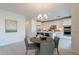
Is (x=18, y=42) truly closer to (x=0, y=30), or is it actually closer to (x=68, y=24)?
(x=0, y=30)

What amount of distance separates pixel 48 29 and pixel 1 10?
259 centimetres

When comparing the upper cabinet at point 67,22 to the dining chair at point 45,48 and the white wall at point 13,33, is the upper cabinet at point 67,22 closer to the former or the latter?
the dining chair at point 45,48

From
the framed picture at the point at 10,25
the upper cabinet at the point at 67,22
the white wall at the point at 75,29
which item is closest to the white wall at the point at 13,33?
the framed picture at the point at 10,25

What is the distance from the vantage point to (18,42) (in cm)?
570

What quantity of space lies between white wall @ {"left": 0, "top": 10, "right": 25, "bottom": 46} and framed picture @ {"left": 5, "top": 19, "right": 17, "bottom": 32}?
0.18 m

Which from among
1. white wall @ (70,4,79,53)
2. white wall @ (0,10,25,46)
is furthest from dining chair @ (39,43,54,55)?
white wall @ (0,10,25,46)

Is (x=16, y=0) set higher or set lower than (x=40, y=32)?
higher

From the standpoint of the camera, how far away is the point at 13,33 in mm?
5820

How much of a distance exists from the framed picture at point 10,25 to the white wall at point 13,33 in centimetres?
18

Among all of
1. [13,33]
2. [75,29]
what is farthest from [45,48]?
[13,33]

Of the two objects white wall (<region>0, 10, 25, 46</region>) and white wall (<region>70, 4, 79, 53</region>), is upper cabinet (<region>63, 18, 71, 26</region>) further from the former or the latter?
white wall (<region>0, 10, 25, 46</region>)

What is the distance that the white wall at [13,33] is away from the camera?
532cm

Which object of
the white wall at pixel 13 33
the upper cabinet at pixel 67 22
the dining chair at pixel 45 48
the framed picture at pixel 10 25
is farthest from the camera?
the framed picture at pixel 10 25
